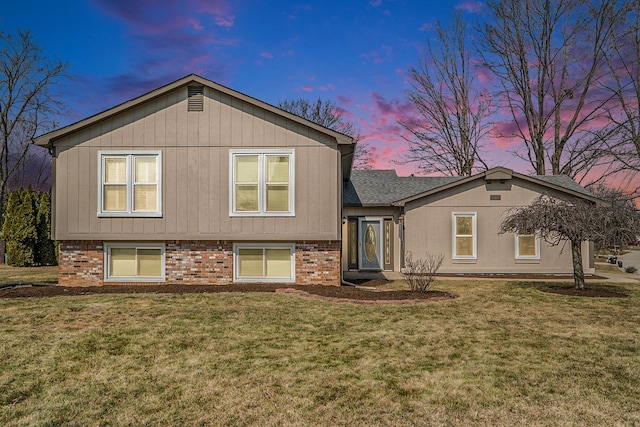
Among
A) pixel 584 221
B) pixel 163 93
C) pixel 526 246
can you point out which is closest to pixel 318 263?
pixel 163 93

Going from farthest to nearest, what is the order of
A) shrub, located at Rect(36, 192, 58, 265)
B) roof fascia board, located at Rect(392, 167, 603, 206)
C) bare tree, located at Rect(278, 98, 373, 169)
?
bare tree, located at Rect(278, 98, 373, 169)
shrub, located at Rect(36, 192, 58, 265)
roof fascia board, located at Rect(392, 167, 603, 206)

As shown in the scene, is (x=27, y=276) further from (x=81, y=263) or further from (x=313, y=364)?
(x=313, y=364)

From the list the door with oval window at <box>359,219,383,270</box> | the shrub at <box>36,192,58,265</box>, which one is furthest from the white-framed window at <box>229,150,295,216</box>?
the shrub at <box>36,192,58,265</box>

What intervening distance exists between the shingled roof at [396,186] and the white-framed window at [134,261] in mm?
7734

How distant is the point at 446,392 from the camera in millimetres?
4160

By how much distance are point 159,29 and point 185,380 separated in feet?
52.1

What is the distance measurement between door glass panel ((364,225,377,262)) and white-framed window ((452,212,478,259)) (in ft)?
10.2

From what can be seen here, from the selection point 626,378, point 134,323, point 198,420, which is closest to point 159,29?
point 134,323

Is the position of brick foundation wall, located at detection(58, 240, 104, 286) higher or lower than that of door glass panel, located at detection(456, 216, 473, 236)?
lower

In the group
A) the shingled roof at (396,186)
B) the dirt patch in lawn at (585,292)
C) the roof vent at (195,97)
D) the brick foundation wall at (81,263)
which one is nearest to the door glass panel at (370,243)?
the shingled roof at (396,186)

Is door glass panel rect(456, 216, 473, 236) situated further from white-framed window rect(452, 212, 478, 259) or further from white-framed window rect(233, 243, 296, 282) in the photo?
white-framed window rect(233, 243, 296, 282)

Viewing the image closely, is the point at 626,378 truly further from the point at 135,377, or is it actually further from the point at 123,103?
the point at 123,103

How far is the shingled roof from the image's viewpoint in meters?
15.0

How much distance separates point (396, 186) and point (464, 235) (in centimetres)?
415
